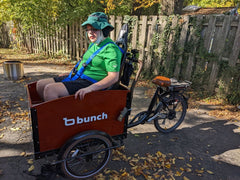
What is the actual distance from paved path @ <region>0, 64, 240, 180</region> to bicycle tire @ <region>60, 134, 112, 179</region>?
189mm

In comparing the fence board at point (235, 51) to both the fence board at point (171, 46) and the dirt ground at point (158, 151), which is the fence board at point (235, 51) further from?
the fence board at point (171, 46)

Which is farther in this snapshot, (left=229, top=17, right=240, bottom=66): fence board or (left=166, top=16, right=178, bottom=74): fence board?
(left=166, top=16, right=178, bottom=74): fence board

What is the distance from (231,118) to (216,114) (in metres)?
0.29

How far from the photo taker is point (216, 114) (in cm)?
413

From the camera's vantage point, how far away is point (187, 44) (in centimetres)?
520

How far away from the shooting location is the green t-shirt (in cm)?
207

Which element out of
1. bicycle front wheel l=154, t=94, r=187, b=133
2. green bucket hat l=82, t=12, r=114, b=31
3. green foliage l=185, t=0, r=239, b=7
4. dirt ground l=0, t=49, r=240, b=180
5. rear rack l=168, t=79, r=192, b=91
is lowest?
dirt ground l=0, t=49, r=240, b=180

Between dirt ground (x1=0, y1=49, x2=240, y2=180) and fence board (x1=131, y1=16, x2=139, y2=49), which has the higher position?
fence board (x1=131, y1=16, x2=139, y2=49)

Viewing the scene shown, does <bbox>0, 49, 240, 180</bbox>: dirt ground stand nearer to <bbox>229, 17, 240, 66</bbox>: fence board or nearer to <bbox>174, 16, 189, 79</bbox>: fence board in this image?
<bbox>229, 17, 240, 66</bbox>: fence board

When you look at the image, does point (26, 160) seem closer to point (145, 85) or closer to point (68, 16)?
point (145, 85)

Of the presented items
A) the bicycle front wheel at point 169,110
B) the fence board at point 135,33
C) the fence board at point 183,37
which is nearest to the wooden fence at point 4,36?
the fence board at point 135,33

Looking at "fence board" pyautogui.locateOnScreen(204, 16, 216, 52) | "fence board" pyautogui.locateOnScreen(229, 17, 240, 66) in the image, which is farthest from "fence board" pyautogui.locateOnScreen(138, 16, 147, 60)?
"fence board" pyautogui.locateOnScreen(229, 17, 240, 66)

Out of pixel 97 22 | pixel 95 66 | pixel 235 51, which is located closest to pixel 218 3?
pixel 235 51

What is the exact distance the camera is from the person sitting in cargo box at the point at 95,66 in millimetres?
2029
